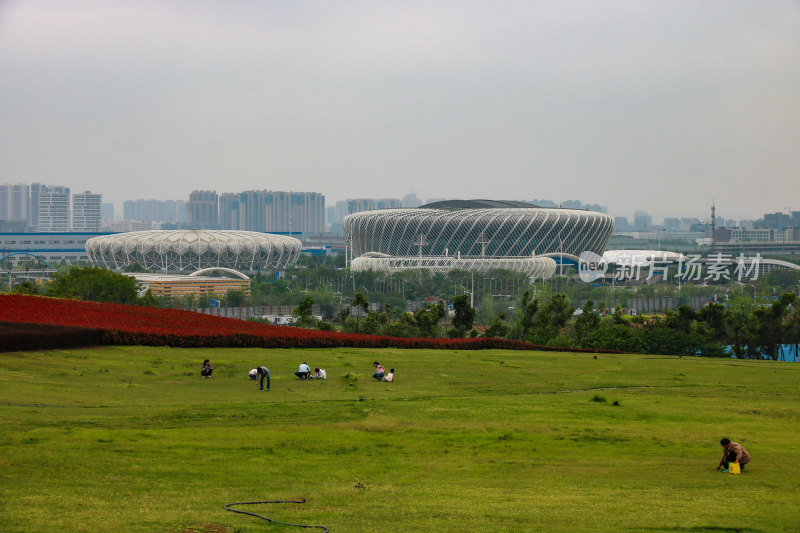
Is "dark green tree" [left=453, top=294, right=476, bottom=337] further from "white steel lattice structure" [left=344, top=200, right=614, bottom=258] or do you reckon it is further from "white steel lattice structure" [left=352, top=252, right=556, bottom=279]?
"white steel lattice structure" [left=344, top=200, right=614, bottom=258]

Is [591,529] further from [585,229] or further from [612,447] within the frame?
[585,229]

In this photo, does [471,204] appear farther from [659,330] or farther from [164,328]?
[164,328]

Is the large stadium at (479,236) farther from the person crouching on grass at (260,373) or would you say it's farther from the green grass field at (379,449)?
the green grass field at (379,449)

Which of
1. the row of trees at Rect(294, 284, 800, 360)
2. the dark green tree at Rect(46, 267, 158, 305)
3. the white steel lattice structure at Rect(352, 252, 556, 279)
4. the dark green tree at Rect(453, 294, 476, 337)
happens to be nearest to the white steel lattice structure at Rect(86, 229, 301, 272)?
the white steel lattice structure at Rect(352, 252, 556, 279)

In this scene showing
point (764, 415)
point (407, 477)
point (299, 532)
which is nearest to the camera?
point (299, 532)

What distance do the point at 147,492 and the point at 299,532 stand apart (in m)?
3.04

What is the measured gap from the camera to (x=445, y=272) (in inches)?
5743

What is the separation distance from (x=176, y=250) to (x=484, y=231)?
52.9 meters

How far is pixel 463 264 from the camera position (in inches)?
5842

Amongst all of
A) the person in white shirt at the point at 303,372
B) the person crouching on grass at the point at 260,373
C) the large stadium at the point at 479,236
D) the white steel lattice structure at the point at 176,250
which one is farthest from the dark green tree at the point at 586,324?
the white steel lattice structure at the point at 176,250

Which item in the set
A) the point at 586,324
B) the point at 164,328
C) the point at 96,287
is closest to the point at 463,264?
the point at 96,287

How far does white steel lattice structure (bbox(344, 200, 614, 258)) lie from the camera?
159625 mm

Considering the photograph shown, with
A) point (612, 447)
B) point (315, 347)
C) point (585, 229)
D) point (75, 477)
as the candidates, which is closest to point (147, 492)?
point (75, 477)

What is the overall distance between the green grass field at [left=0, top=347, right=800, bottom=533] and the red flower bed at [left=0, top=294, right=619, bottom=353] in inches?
72.6
